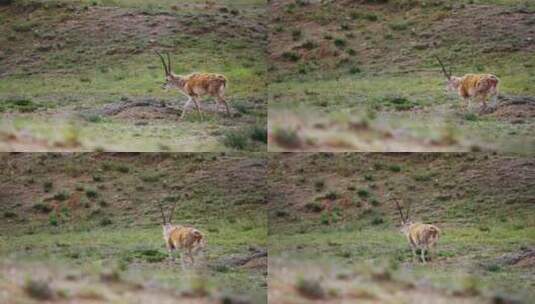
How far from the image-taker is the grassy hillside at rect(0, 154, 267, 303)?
1160 cm

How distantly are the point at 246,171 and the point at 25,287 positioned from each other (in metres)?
2.90

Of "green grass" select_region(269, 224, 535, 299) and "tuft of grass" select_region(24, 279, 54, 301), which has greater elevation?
"green grass" select_region(269, 224, 535, 299)

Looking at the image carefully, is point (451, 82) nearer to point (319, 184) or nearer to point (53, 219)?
point (319, 184)

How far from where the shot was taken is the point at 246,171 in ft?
40.1

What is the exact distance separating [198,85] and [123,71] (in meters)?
1.04

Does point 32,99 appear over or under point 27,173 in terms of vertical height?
over

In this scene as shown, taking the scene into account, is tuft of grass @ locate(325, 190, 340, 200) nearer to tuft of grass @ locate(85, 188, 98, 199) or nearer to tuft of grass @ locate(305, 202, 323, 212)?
tuft of grass @ locate(305, 202, 323, 212)

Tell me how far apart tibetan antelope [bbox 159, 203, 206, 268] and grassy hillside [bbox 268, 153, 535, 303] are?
2.81ft

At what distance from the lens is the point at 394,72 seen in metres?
12.4

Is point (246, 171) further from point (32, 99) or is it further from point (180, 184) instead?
point (32, 99)

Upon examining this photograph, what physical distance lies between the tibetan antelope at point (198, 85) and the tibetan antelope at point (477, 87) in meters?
2.77

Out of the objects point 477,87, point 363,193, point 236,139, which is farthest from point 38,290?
point 477,87

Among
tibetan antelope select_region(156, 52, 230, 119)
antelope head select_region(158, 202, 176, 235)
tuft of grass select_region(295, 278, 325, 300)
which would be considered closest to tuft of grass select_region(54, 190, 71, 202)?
antelope head select_region(158, 202, 176, 235)

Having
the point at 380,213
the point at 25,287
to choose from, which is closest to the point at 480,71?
the point at 380,213
